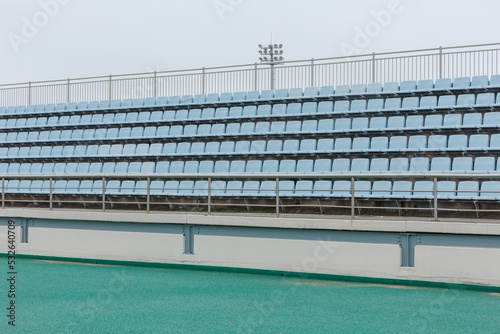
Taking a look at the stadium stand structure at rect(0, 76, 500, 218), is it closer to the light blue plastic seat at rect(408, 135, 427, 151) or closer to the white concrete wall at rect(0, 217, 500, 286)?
the light blue plastic seat at rect(408, 135, 427, 151)

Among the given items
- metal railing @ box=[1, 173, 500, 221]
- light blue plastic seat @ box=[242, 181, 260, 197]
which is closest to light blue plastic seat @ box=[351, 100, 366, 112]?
metal railing @ box=[1, 173, 500, 221]

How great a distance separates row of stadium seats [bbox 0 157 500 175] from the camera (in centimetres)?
1382

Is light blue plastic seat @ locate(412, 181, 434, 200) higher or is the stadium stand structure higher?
the stadium stand structure

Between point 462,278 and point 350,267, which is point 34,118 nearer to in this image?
point 350,267

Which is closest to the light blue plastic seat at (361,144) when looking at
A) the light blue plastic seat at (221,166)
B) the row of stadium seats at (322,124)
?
the row of stadium seats at (322,124)

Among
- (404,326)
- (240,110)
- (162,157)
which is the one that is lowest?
(404,326)

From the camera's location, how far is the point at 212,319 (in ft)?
24.1

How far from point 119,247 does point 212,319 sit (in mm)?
5594

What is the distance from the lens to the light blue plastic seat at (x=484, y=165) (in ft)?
44.1

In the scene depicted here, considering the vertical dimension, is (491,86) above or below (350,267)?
above

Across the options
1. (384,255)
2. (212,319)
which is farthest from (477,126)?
(212,319)

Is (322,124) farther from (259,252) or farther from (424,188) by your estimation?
(259,252)

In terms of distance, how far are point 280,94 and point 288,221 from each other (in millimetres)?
7421

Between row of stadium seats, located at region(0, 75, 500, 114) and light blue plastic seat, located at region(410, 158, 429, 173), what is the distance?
7.33ft
